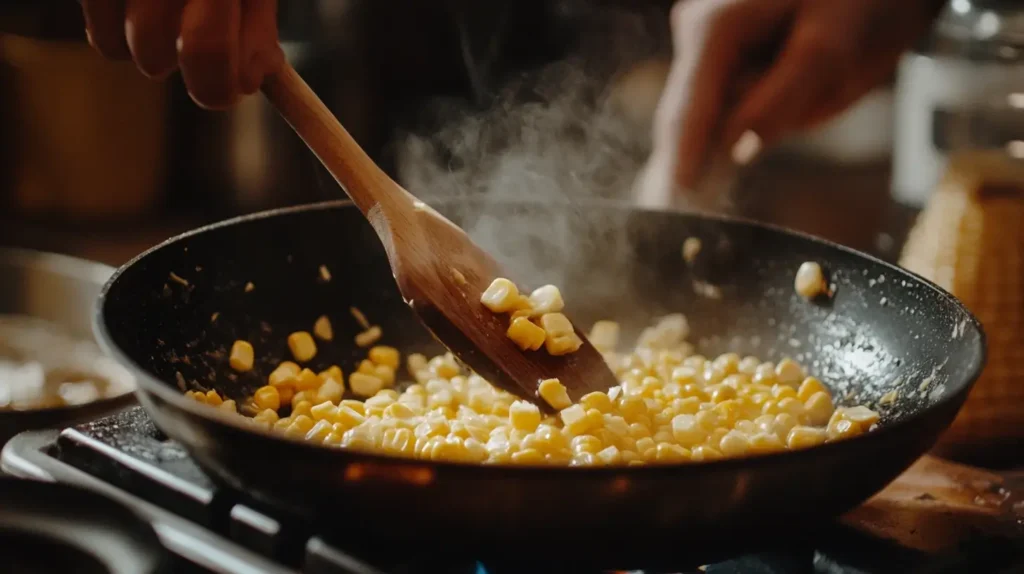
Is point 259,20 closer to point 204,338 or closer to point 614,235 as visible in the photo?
point 204,338

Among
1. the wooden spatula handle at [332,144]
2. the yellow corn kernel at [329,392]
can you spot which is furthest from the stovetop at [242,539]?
the wooden spatula handle at [332,144]

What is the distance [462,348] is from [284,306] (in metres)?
0.30

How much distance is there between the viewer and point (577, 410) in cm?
104

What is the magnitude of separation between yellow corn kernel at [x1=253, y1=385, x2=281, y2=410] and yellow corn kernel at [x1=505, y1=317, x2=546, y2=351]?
0.27 metres

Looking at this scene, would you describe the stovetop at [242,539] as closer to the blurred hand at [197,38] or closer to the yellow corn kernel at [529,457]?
the yellow corn kernel at [529,457]

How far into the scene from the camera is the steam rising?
137cm

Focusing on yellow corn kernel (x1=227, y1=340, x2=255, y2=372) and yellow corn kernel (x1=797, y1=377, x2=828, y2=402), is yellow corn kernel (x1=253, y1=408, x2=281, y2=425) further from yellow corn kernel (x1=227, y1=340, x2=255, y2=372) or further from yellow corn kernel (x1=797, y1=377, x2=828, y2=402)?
yellow corn kernel (x1=797, y1=377, x2=828, y2=402)

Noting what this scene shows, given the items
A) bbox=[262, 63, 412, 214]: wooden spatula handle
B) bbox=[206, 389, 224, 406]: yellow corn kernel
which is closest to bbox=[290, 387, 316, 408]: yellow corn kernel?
bbox=[206, 389, 224, 406]: yellow corn kernel

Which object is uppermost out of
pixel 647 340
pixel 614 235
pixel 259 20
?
pixel 259 20

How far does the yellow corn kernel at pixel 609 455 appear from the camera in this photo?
0.94m

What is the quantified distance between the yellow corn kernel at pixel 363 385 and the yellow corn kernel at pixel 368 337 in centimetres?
8

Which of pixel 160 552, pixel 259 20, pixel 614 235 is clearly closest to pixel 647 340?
pixel 614 235

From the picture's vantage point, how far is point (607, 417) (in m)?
1.05

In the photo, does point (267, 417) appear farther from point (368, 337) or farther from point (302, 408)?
point (368, 337)
